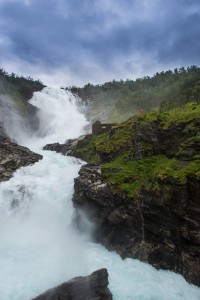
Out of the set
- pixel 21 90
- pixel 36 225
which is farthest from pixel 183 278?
pixel 21 90

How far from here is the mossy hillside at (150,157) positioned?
25922 mm

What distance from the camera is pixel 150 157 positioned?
106ft

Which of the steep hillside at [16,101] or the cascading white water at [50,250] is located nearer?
the cascading white water at [50,250]

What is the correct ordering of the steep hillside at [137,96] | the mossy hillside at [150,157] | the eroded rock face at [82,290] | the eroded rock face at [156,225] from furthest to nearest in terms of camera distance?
the steep hillside at [137,96] < the mossy hillside at [150,157] < the eroded rock face at [156,225] < the eroded rock face at [82,290]

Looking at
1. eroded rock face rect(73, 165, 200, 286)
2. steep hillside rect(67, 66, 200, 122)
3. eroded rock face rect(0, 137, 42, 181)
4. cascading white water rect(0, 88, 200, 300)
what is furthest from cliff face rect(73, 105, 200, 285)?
steep hillside rect(67, 66, 200, 122)

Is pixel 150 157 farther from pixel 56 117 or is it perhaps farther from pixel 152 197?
pixel 56 117

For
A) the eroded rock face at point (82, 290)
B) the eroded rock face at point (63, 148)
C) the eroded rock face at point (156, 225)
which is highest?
the eroded rock face at point (63, 148)

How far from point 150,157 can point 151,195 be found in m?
7.43

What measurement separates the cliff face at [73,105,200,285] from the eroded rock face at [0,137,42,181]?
11.6 meters

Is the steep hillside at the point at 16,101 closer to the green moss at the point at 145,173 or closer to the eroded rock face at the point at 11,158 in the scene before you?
the eroded rock face at the point at 11,158

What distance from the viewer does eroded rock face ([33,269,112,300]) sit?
18663mm

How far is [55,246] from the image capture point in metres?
27.0

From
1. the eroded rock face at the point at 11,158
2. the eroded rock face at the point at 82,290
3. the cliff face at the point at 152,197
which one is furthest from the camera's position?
the eroded rock face at the point at 11,158

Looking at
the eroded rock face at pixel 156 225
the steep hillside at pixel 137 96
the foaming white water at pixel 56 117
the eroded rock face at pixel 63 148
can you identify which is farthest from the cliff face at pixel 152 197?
the foaming white water at pixel 56 117
